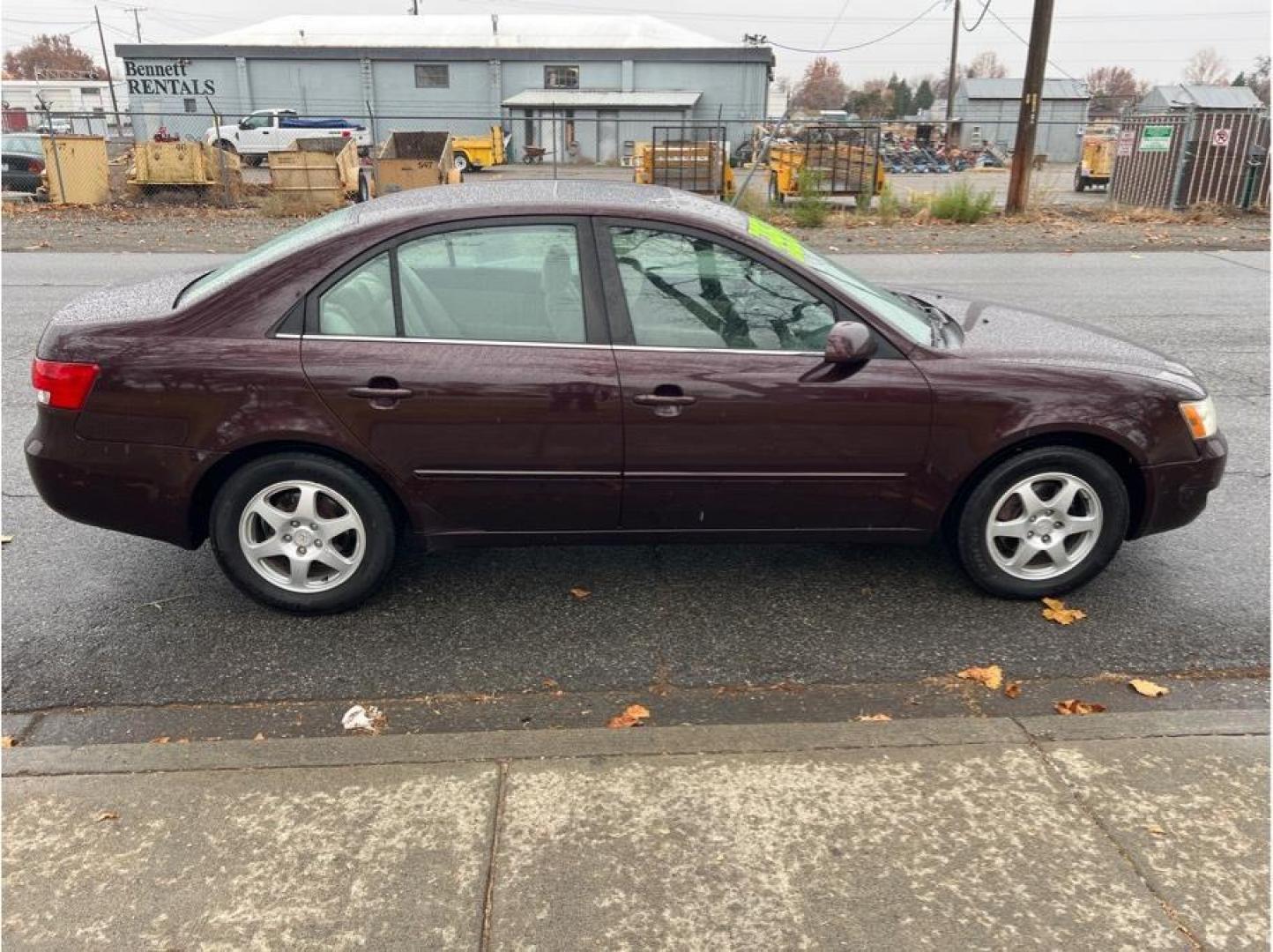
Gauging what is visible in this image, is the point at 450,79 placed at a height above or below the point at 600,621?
above

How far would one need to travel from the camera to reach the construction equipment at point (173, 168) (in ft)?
63.0

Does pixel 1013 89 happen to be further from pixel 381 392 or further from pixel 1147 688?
pixel 381 392

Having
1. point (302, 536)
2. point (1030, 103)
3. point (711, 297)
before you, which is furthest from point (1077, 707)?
point (1030, 103)

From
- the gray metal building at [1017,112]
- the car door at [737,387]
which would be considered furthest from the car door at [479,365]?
the gray metal building at [1017,112]

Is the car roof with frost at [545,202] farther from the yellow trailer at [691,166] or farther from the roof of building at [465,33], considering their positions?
the roof of building at [465,33]

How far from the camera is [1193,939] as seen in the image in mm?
2297

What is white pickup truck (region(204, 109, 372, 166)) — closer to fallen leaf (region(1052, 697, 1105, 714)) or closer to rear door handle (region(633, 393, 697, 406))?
rear door handle (region(633, 393, 697, 406))

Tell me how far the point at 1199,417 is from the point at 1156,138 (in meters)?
18.5

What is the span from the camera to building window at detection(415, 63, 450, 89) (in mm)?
47156

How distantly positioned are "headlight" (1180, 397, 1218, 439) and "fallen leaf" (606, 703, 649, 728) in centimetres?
231

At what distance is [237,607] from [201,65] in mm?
50592

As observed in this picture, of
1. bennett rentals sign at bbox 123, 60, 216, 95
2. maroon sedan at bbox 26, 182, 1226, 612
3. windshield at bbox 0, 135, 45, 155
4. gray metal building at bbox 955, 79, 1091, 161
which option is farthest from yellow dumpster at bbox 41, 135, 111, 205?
gray metal building at bbox 955, 79, 1091, 161

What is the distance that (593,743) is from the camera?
303 centimetres

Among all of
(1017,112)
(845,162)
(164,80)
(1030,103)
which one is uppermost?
(164,80)
